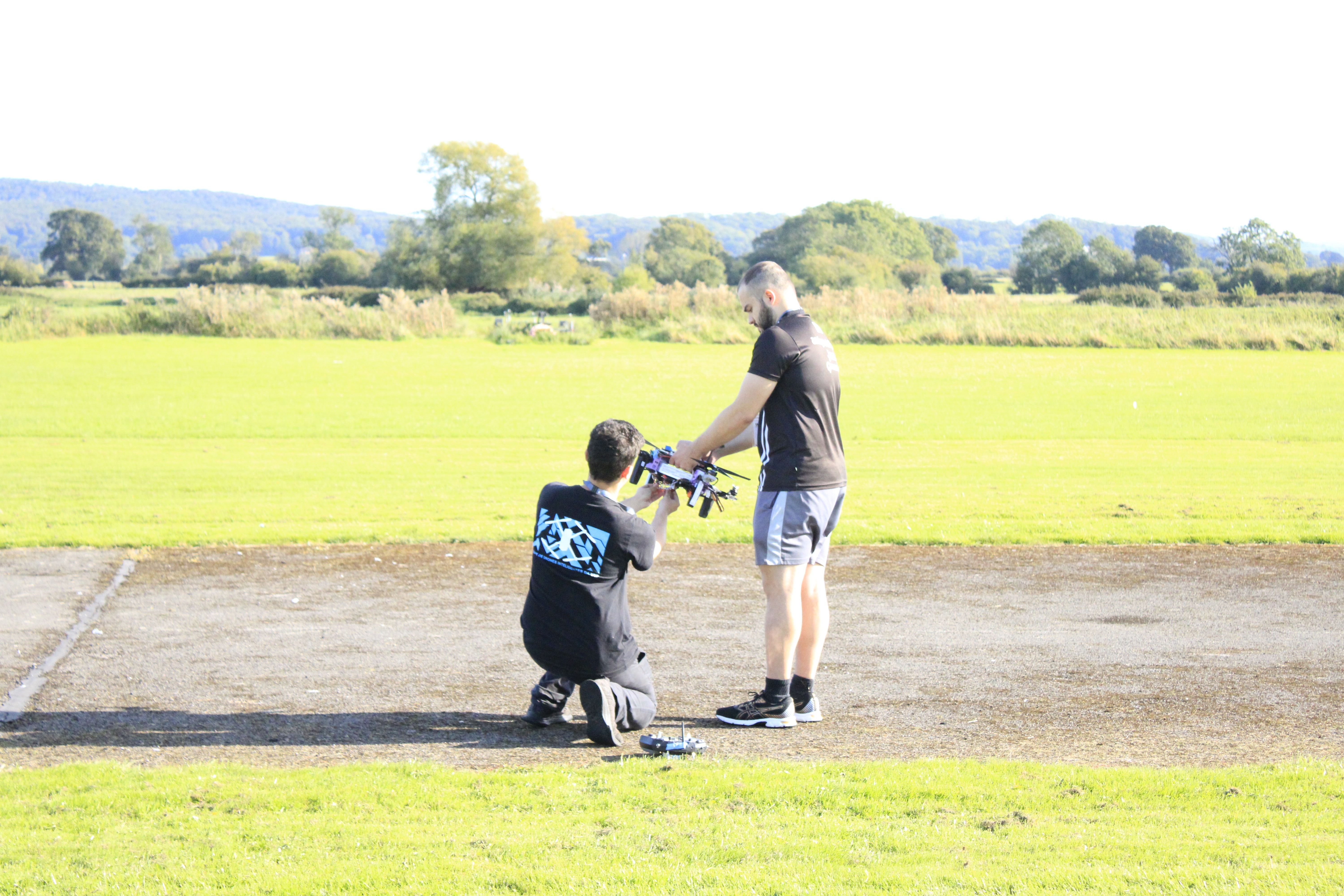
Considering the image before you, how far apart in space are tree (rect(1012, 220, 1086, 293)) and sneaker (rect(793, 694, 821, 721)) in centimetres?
9327

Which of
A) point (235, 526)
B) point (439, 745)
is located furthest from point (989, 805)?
point (235, 526)

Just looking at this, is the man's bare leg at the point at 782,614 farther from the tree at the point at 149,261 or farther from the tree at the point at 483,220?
the tree at the point at 149,261

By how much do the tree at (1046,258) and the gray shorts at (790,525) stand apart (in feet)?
306

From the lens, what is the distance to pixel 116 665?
715cm

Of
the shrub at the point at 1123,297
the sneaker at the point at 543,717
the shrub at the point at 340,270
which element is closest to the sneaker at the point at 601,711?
the sneaker at the point at 543,717

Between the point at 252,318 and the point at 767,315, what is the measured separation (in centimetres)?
5139

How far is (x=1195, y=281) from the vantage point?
84500 millimetres

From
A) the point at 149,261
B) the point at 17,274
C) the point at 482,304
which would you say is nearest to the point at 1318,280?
the point at 482,304

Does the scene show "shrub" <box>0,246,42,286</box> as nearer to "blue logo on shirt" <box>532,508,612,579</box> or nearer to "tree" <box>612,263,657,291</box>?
"tree" <box>612,263,657,291</box>

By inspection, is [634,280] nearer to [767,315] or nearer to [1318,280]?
[1318,280]

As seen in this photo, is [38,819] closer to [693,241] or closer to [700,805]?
[700,805]

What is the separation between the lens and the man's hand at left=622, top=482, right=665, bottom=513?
6.04 m

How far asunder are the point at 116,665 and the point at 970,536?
26.3 feet

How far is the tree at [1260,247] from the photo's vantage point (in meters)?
89.6
